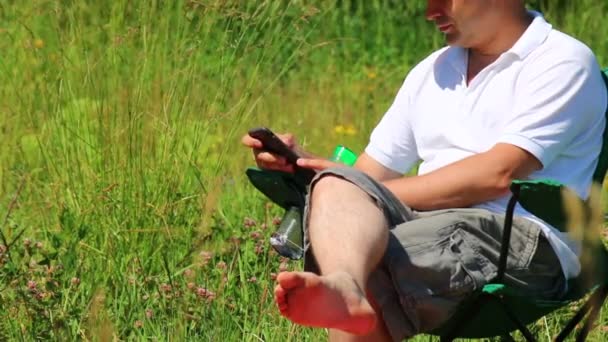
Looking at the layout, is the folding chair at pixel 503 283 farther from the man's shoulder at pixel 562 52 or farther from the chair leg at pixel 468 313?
the man's shoulder at pixel 562 52

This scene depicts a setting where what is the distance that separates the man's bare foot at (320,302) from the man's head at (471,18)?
37.7 inches

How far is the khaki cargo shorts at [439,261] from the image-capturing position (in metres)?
3.13

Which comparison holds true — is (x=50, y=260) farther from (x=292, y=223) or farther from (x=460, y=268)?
(x=460, y=268)

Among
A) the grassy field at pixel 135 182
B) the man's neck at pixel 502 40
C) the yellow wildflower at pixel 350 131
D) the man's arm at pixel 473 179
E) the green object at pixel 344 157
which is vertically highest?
the man's neck at pixel 502 40

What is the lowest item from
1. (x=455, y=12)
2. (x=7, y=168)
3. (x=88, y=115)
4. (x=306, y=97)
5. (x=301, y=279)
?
(x=306, y=97)

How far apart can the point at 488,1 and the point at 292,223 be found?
733 mm

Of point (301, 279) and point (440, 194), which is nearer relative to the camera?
point (301, 279)

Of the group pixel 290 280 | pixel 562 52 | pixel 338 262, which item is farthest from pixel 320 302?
pixel 562 52

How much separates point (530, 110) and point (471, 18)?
0.30m

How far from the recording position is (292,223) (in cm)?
344

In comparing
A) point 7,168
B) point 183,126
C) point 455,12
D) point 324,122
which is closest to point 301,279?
point 455,12

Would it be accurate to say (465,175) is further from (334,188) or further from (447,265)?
(334,188)

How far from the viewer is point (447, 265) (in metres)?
3.17

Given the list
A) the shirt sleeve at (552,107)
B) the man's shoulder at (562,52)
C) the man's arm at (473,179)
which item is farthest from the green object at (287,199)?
the man's shoulder at (562,52)
